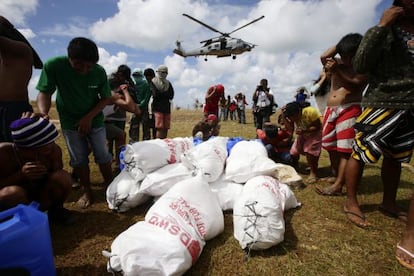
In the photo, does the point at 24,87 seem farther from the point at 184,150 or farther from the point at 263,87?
the point at 263,87

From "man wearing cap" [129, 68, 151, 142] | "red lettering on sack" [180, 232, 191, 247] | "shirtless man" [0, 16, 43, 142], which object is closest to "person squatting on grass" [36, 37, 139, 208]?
"shirtless man" [0, 16, 43, 142]

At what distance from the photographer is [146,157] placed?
2.54 metres

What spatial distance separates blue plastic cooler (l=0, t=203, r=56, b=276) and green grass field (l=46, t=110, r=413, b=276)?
40 centimetres

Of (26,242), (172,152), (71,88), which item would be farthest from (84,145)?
(26,242)

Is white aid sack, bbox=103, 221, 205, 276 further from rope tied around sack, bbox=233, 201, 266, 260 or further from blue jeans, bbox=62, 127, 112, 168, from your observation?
blue jeans, bbox=62, 127, 112, 168

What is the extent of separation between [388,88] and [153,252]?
2.04m

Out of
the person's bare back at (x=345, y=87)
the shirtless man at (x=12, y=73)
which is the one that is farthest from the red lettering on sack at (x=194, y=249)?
the person's bare back at (x=345, y=87)

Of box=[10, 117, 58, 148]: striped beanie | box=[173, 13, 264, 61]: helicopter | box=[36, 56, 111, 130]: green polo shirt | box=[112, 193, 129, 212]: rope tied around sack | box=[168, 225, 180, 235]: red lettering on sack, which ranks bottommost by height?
box=[112, 193, 129, 212]: rope tied around sack

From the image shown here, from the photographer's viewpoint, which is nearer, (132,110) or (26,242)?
(26,242)

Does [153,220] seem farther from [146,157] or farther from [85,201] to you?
[85,201]

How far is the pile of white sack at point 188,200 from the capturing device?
144cm

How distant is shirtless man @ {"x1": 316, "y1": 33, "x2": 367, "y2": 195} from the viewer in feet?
8.21

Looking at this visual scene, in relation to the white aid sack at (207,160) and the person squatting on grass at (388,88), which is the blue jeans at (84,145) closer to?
the white aid sack at (207,160)

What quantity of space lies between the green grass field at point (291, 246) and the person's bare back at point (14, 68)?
1146 millimetres
